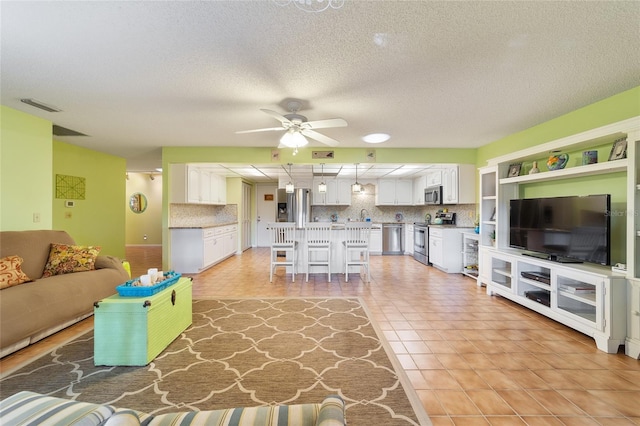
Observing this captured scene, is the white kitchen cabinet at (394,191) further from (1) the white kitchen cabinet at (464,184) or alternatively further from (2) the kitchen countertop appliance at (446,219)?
(1) the white kitchen cabinet at (464,184)

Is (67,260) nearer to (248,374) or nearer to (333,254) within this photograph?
(248,374)

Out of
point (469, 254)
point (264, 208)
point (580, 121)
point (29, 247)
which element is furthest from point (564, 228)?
point (264, 208)

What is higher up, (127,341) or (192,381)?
(127,341)

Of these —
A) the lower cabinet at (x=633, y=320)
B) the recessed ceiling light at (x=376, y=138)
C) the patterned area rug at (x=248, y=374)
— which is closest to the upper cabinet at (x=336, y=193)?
the recessed ceiling light at (x=376, y=138)

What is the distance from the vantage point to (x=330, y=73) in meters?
2.26

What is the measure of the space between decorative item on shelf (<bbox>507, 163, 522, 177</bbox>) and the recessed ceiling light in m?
1.82

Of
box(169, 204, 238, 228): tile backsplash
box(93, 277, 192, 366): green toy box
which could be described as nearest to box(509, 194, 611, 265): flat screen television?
box(93, 277, 192, 366): green toy box

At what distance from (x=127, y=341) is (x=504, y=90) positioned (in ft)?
13.2

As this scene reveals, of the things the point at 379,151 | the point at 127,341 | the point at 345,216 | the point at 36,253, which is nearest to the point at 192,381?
the point at 127,341

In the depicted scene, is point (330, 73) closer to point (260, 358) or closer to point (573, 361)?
point (260, 358)

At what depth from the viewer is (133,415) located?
2.62 feet

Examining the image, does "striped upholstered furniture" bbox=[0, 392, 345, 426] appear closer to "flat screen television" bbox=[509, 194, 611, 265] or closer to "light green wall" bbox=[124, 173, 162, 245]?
"flat screen television" bbox=[509, 194, 611, 265]

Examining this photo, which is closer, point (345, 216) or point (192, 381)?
point (192, 381)

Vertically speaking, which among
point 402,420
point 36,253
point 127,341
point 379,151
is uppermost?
point 379,151
